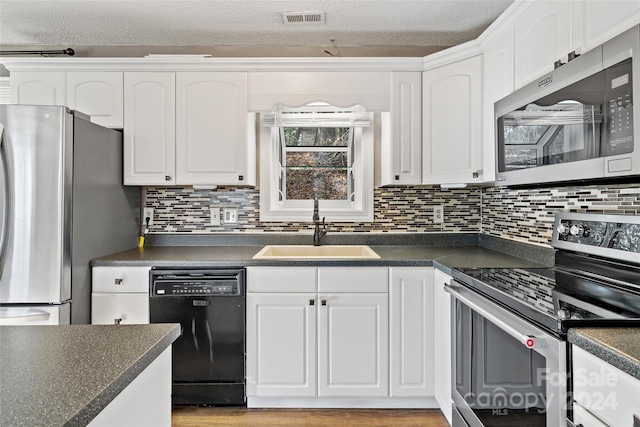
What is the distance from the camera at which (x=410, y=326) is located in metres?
2.05

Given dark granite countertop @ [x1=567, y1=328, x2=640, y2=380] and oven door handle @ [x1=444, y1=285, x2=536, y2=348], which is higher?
dark granite countertop @ [x1=567, y1=328, x2=640, y2=380]

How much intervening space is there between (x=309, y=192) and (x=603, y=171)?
1858mm

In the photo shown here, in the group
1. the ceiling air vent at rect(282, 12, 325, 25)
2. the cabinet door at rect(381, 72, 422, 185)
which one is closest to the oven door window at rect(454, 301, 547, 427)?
the cabinet door at rect(381, 72, 422, 185)

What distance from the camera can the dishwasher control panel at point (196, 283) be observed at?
6.70 ft

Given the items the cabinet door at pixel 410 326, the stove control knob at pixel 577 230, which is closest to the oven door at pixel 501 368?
the cabinet door at pixel 410 326

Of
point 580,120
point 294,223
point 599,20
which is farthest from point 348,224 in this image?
point 599,20

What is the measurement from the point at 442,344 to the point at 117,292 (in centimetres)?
175

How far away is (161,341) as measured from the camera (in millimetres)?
834

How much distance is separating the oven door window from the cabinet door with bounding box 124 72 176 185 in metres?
1.87

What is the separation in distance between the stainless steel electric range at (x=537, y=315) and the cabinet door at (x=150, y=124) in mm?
1824

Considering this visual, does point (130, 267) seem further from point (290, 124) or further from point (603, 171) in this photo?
point (603, 171)

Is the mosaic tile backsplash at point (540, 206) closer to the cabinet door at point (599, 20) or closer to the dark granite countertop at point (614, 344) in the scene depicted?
Answer: the cabinet door at point (599, 20)

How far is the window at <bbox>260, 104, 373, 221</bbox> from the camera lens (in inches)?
104

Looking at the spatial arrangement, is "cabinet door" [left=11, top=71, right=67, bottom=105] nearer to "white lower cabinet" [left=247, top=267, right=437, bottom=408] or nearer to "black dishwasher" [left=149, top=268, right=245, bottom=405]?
"black dishwasher" [left=149, top=268, right=245, bottom=405]
